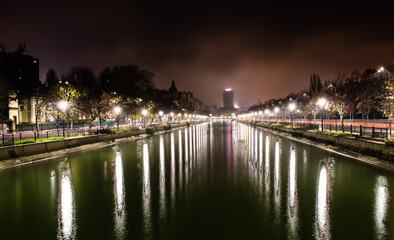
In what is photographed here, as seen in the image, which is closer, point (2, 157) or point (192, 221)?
point (192, 221)

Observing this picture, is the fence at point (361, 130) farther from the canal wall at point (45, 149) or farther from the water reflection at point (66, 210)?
the canal wall at point (45, 149)

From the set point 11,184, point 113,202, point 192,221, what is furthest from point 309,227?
point 11,184

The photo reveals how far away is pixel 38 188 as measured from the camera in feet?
33.0

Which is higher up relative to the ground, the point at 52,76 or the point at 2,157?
the point at 52,76

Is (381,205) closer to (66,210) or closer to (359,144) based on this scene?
(66,210)

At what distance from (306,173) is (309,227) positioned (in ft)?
21.6

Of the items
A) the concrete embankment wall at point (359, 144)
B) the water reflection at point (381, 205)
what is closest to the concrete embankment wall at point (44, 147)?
the water reflection at point (381, 205)

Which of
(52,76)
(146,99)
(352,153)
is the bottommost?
(352,153)

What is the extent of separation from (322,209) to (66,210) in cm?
712

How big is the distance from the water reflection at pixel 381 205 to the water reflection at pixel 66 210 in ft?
22.2

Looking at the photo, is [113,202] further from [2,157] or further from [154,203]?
[2,157]

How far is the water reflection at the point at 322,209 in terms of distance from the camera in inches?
233

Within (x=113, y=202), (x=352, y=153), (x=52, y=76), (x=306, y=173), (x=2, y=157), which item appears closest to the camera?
(x=113, y=202)

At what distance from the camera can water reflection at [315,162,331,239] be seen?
591cm
